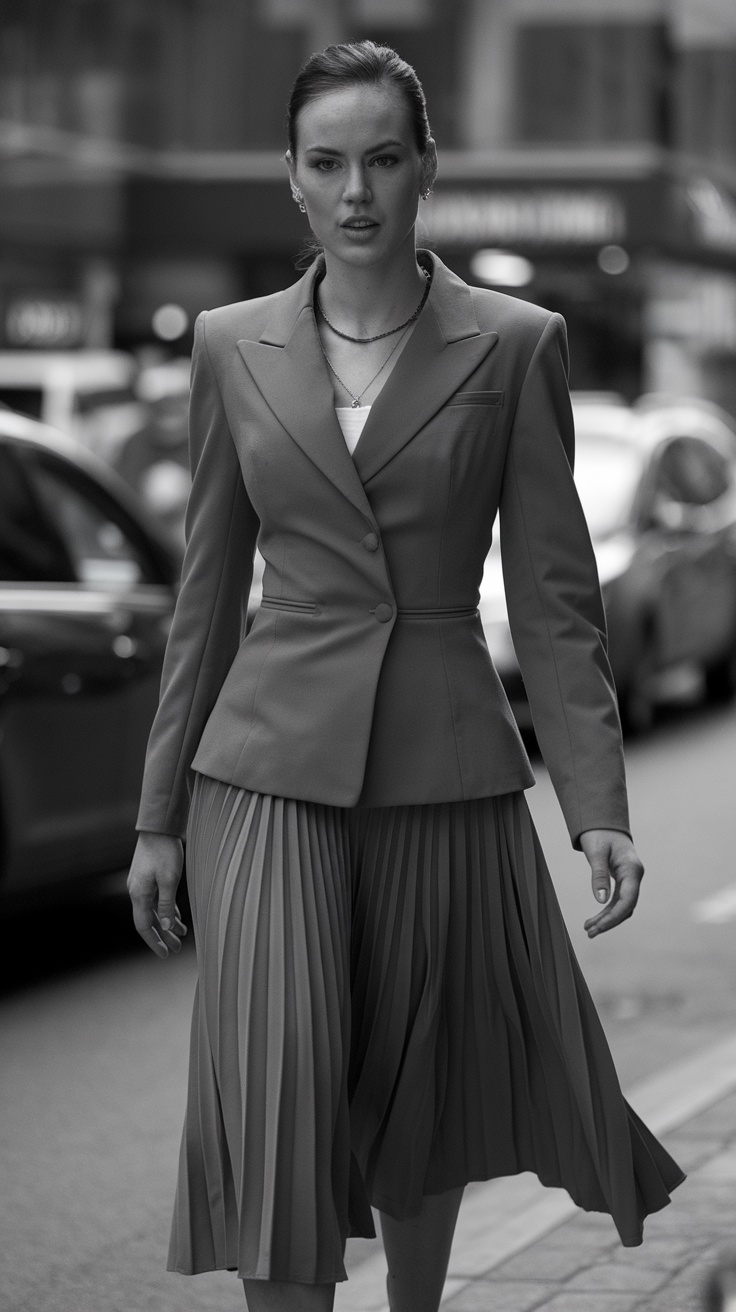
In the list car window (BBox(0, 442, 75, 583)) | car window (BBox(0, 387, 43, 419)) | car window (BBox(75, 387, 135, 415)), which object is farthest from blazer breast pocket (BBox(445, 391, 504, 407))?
car window (BBox(75, 387, 135, 415))

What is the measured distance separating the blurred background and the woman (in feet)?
1.22

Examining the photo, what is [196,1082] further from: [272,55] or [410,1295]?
[272,55]

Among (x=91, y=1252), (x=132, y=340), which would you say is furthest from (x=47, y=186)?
(x=91, y=1252)

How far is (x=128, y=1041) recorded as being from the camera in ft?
20.8

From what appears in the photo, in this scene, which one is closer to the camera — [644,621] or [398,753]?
[398,753]

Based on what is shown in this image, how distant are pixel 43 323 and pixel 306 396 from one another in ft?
87.6

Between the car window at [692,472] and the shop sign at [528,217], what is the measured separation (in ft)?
56.5

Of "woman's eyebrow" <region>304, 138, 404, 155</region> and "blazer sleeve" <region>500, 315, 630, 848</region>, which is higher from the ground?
"woman's eyebrow" <region>304, 138, 404, 155</region>

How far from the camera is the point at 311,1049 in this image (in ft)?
10.1

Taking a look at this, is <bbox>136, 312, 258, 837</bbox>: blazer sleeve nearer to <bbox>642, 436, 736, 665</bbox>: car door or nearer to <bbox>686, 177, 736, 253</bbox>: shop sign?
<bbox>642, 436, 736, 665</bbox>: car door

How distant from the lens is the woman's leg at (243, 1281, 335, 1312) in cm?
310

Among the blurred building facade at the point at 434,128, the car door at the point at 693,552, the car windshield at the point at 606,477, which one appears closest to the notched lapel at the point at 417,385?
the car windshield at the point at 606,477

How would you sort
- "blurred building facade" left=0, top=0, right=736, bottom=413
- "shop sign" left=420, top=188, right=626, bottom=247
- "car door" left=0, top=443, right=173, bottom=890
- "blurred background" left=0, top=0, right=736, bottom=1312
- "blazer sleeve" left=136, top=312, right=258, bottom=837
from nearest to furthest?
"blazer sleeve" left=136, top=312, right=258, bottom=837
"blurred background" left=0, top=0, right=736, bottom=1312
"car door" left=0, top=443, right=173, bottom=890
"shop sign" left=420, top=188, right=626, bottom=247
"blurred building facade" left=0, top=0, right=736, bottom=413

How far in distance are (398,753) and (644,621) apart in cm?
1001
